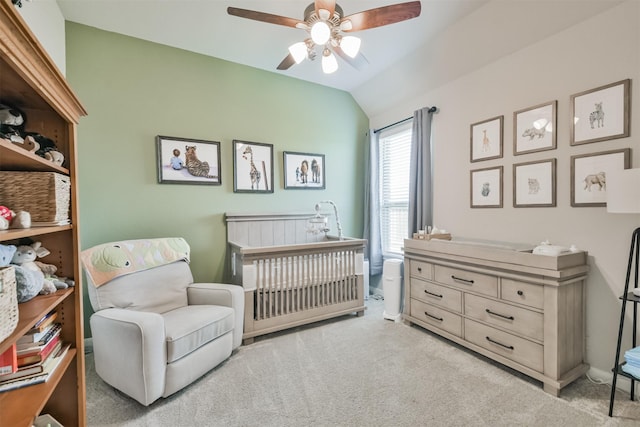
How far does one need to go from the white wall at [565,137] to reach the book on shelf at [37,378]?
3.00 m

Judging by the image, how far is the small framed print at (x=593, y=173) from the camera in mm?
1815

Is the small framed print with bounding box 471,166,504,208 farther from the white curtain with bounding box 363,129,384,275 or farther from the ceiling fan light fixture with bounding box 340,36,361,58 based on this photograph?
the ceiling fan light fixture with bounding box 340,36,361,58

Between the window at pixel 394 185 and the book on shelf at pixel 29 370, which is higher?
the window at pixel 394 185

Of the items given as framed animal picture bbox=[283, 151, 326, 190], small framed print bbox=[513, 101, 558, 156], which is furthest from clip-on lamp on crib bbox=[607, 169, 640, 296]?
framed animal picture bbox=[283, 151, 326, 190]

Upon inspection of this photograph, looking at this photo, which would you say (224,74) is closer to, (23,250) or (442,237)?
(23,250)

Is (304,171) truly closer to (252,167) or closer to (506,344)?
(252,167)

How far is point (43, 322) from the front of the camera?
1193mm

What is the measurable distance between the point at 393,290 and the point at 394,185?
1.39 metres

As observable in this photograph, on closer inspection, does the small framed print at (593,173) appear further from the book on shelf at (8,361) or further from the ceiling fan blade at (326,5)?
the book on shelf at (8,361)

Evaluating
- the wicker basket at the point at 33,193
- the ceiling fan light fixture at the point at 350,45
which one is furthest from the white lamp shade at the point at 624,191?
the wicker basket at the point at 33,193

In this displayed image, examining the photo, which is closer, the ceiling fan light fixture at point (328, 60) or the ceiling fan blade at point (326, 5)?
the ceiling fan blade at point (326, 5)

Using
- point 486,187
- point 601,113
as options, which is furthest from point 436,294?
point 601,113

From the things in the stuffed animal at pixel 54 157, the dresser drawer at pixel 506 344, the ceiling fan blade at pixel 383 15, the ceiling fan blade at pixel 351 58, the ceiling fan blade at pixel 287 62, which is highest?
the ceiling fan blade at pixel 287 62

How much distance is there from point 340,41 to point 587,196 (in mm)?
1960
